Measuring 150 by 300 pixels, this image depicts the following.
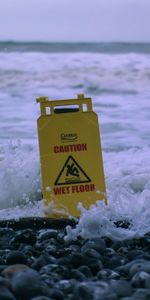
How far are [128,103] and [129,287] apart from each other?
811 centimetres

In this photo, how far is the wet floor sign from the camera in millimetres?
4148

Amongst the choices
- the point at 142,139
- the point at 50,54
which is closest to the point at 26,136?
the point at 142,139

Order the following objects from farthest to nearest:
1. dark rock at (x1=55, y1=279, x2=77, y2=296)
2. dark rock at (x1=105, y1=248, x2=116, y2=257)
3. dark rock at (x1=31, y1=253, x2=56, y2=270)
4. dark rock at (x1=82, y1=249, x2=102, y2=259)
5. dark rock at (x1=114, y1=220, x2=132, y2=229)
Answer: dark rock at (x1=114, y1=220, x2=132, y2=229) → dark rock at (x1=105, y1=248, x2=116, y2=257) → dark rock at (x1=82, y1=249, x2=102, y2=259) → dark rock at (x1=31, y1=253, x2=56, y2=270) → dark rock at (x1=55, y1=279, x2=77, y2=296)

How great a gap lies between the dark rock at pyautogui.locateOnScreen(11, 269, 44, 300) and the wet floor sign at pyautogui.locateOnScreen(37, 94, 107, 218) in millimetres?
1397

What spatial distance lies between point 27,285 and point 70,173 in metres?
1.51

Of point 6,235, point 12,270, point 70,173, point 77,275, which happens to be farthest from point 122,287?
point 70,173

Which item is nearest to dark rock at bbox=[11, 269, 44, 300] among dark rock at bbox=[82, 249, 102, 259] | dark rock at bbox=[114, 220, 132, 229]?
dark rock at bbox=[82, 249, 102, 259]

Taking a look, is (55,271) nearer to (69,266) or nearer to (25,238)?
(69,266)

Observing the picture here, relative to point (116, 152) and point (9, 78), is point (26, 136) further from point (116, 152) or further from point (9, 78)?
point (9, 78)

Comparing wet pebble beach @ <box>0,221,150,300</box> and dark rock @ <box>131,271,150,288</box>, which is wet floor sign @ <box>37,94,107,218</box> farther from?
dark rock @ <box>131,271,150,288</box>

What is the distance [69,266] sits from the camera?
313 centimetres

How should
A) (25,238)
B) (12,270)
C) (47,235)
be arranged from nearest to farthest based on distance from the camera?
(12,270) < (25,238) < (47,235)

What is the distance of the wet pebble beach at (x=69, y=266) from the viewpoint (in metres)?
2.71

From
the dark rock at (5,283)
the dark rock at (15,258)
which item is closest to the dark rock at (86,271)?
the dark rock at (15,258)
